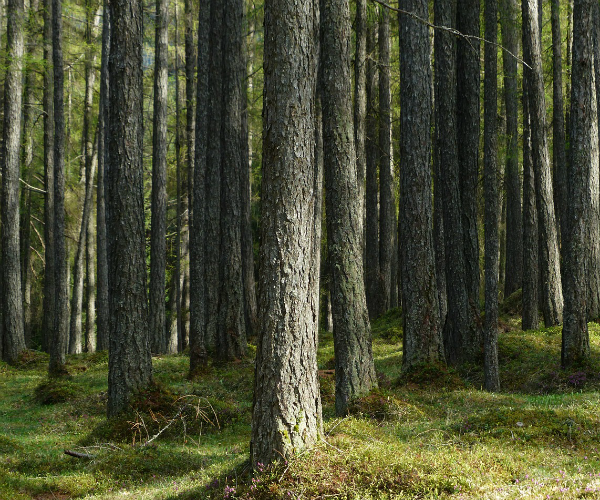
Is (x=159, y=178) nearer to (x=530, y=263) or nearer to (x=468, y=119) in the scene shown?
(x=468, y=119)

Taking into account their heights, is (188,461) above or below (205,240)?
below

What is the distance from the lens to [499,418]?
802 cm

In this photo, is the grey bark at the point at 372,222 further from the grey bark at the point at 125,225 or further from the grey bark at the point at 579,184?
the grey bark at the point at 125,225

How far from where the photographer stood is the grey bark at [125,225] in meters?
10.0

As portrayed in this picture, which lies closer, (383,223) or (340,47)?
(340,47)

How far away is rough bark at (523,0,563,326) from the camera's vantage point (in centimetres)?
1470

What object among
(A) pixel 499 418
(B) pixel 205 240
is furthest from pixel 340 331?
(B) pixel 205 240

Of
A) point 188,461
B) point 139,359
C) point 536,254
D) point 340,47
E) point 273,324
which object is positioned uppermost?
point 340,47

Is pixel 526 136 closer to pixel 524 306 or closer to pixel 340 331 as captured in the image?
pixel 524 306

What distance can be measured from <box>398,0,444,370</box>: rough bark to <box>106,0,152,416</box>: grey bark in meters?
5.04

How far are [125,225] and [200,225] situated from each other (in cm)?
597

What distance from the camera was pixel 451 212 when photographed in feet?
43.5

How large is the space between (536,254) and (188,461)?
11.1m

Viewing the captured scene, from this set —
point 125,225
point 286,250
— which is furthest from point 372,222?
point 286,250
